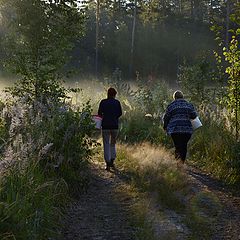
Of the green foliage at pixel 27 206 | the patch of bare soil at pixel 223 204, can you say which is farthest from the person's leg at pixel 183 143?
the green foliage at pixel 27 206

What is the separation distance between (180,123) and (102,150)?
2.33 m

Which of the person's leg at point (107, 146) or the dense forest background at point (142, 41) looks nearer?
the person's leg at point (107, 146)

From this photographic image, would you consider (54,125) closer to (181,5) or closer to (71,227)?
(71,227)

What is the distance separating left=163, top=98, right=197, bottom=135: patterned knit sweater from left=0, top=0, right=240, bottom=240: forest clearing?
0.02 metres

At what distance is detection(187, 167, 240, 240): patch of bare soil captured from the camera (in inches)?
221

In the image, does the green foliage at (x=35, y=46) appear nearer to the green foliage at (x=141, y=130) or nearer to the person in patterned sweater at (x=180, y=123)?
the person in patterned sweater at (x=180, y=123)

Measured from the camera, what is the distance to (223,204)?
691 centimetres

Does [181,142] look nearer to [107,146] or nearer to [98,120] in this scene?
[107,146]

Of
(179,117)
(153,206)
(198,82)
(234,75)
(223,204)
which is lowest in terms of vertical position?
(223,204)

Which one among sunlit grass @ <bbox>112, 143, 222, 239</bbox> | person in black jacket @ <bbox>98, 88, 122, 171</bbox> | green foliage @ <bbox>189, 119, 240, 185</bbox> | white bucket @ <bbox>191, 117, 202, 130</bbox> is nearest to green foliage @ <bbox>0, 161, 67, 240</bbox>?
sunlit grass @ <bbox>112, 143, 222, 239</bbox>

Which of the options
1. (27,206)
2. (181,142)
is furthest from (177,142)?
(27,206)

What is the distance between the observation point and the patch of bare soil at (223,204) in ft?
18.4

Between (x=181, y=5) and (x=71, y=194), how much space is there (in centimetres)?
5877

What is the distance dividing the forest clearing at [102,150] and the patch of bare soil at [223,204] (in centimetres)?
2
